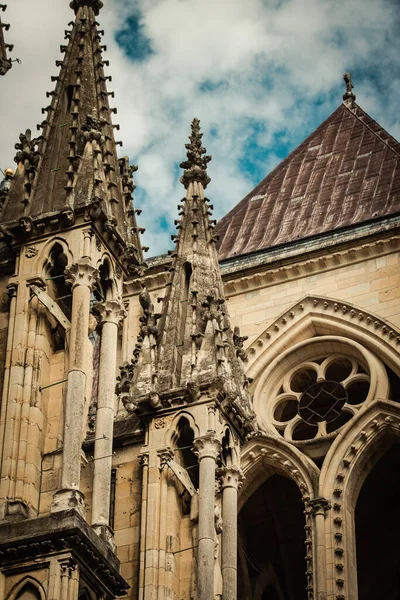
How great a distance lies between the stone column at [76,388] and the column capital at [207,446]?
172 centimetres

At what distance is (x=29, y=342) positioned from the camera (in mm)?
19734

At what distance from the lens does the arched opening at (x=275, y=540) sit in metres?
26.8

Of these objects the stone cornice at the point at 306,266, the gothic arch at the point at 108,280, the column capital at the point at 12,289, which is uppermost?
the stone cornice at the point at 306,266

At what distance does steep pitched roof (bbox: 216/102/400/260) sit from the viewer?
2969 cm

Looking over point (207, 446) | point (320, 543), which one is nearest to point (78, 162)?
point (207, 446)

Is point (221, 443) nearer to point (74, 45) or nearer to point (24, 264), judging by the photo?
point (24, 264)

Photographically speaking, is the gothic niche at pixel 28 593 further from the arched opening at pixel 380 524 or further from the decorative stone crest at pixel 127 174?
the arched opening at pixel 380 524

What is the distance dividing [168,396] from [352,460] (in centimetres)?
574

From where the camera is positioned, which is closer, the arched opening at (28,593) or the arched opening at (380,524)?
the arched opening at (28,593)

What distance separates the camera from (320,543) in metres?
24.8

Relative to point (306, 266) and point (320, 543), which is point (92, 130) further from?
point (306, 266)

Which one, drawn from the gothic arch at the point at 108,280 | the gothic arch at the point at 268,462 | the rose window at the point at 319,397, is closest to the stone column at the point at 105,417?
the gothic arch at the point at 108,280

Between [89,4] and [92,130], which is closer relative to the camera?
[92,130]

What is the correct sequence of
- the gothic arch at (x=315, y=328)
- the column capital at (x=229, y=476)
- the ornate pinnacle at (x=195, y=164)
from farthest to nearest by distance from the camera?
the gothic arch at (x=315, y=328) → the ornate pinnacle at (x=195, y=164) → the column capital at (x=229, y=476)
